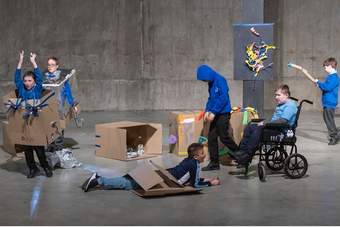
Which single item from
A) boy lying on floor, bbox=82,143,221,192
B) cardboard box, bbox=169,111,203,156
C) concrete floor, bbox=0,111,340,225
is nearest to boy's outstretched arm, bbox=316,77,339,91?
concrete floor, bbox=0,111,340,225

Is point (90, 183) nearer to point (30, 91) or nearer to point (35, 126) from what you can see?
point (35, 126)

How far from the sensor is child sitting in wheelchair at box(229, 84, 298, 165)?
6.93 m

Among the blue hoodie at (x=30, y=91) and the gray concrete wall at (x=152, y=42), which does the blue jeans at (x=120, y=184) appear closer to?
the blue hoodie at (x=30, y=91)

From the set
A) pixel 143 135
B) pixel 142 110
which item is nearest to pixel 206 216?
pixel 143 135

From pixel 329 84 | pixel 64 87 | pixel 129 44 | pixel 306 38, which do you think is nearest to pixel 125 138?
pixel 64 87

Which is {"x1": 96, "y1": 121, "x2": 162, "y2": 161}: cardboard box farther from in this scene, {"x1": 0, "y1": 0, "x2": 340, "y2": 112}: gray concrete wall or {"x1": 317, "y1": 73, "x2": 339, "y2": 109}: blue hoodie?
{"x1": 0, "y1": 0, "x2": 340, "y2": 112}: gray concrete wall

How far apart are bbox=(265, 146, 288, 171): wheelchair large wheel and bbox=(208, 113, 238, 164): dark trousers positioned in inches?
17.8

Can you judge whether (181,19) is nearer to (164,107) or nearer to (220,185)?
(164,107)

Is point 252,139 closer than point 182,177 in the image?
No

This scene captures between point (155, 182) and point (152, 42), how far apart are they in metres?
8.37

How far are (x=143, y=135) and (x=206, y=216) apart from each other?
3565 mm

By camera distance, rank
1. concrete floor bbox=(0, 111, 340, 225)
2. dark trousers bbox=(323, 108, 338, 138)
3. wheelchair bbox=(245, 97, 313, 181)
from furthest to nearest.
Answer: dark trousers bbox=(323, 108, 338, 138) → wheelchair bbox=(245, 97, 313, 181) → concrete floor bbox=(0, 111, 340, 225)

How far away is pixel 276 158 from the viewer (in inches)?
296

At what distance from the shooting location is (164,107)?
47.3ft
